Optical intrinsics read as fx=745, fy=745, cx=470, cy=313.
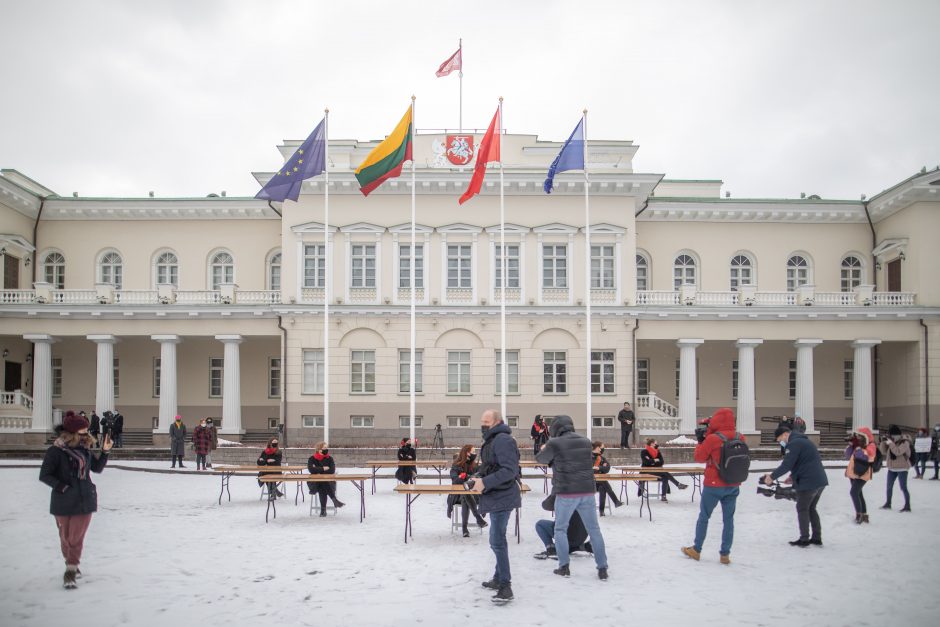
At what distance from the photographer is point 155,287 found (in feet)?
123

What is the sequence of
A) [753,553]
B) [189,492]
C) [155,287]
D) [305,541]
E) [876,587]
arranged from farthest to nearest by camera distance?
[155,287] < [189,492] < [305,541] < [753,553] < [876,587]

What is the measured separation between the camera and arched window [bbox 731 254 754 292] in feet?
125

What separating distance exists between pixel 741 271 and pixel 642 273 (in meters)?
5.09

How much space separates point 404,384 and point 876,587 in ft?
85.8

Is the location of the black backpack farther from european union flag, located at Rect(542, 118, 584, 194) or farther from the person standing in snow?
european union flag, located at Rect(542, 118, 584, 194)

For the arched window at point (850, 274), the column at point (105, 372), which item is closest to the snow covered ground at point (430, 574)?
the column at point (105, 372)

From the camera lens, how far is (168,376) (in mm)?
34188

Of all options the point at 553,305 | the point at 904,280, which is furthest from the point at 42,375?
the point at 904,280

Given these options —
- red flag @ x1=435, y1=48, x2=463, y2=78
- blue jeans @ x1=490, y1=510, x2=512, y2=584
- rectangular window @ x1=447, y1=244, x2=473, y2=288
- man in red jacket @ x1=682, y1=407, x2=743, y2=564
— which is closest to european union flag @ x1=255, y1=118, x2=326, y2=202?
red flag @ x1=435, y1=48, x2=463, y2=78

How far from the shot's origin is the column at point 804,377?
34.1 meters

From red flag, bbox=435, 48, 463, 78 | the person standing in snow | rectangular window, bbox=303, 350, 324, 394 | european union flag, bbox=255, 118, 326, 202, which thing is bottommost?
the person standing in snow

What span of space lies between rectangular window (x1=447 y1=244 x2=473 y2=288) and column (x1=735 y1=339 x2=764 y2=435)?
1289 centimetres

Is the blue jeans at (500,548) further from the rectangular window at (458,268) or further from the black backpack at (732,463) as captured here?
the rectangular window at (458,268)

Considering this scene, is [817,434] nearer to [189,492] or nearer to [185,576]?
[189,492]
